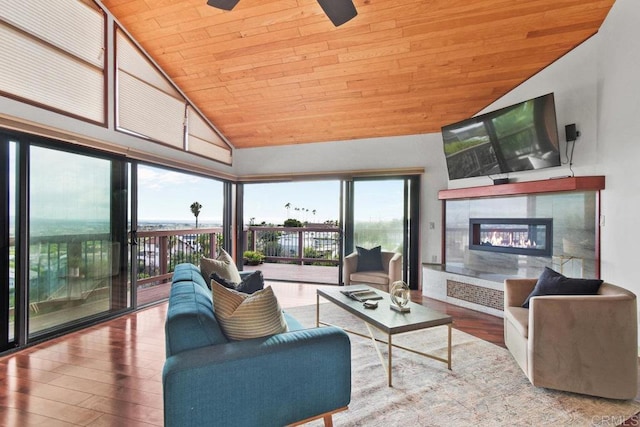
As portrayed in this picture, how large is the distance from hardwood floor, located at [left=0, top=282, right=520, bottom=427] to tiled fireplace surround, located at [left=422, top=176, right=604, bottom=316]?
0.67m

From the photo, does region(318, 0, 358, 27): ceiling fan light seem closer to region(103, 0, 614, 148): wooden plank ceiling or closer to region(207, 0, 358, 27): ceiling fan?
region(207, 0, 358, 27): ceiling fan

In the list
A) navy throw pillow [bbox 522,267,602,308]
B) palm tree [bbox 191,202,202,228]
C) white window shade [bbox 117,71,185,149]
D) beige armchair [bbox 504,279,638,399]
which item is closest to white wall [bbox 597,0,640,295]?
navy throw pillow [bbox 522,267,602,308]

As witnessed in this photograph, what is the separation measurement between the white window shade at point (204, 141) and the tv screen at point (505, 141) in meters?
3.87

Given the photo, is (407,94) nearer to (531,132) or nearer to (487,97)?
(487,97)

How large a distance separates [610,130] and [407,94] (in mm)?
2221

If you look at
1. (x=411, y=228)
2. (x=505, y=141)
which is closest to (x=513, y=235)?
(x=505, y=141)

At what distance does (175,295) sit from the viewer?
177 centimetres

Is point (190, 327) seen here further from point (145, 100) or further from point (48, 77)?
point (145, 100)

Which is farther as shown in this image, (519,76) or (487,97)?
(487,97)

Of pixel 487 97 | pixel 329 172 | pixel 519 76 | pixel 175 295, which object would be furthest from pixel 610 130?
pixel 175 295

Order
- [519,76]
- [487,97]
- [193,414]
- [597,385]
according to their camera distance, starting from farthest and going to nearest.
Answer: [487,97]
[519,76]
[597,385]
[193,414]

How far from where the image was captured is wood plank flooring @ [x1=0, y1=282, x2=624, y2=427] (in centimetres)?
182

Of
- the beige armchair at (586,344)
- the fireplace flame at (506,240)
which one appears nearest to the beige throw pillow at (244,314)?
the beige armchair at (586,344)

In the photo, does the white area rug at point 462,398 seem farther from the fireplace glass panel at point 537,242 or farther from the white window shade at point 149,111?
the white window shade at point 149,111
